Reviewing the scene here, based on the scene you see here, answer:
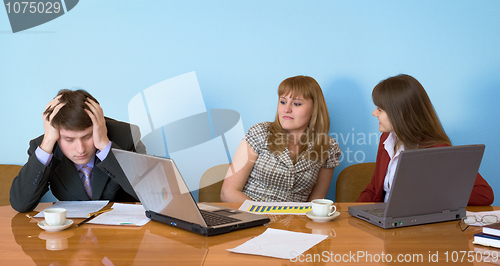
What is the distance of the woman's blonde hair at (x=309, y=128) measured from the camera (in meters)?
2.38

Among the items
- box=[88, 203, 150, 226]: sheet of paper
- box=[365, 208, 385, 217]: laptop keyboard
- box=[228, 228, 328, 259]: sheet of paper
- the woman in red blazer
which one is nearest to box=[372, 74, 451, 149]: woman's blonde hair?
the woman in red blazer

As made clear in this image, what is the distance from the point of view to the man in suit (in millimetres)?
1824

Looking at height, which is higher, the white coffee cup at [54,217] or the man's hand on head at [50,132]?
the man's hand on head at [50,132]

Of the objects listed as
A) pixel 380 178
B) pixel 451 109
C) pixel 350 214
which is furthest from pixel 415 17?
pixel 350 214

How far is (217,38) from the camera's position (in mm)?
2723

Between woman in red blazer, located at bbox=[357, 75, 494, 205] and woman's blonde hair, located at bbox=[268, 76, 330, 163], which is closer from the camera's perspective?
woman in red blazer, located at bbox=[357, 75, 494, 205]

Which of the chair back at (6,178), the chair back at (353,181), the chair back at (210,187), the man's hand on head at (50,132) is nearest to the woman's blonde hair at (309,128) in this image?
the chair back at (353,181)

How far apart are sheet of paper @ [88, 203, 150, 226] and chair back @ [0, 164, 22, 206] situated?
127cm

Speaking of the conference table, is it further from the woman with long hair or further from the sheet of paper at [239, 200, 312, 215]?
the woman with long hair

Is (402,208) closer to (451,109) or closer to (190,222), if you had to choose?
(190,222)

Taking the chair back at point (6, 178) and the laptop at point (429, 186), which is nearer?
the laptop at point (429, 186)

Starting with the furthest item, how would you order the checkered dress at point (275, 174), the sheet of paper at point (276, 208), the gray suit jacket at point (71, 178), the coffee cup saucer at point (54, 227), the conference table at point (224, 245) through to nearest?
the checkered dress at point (275, 174)
the gray suit jacket at point (71, 178)
the sheet of paper at point (276, 208)
the coffee cup saucer at point (54, 227)
the conference table at point (224, 245)

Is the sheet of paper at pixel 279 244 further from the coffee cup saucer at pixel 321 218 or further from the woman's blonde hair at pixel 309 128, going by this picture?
the woman's blonde hair at pixel 309 128

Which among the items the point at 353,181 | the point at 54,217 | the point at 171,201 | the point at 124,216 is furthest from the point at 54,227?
the point at 353,181
